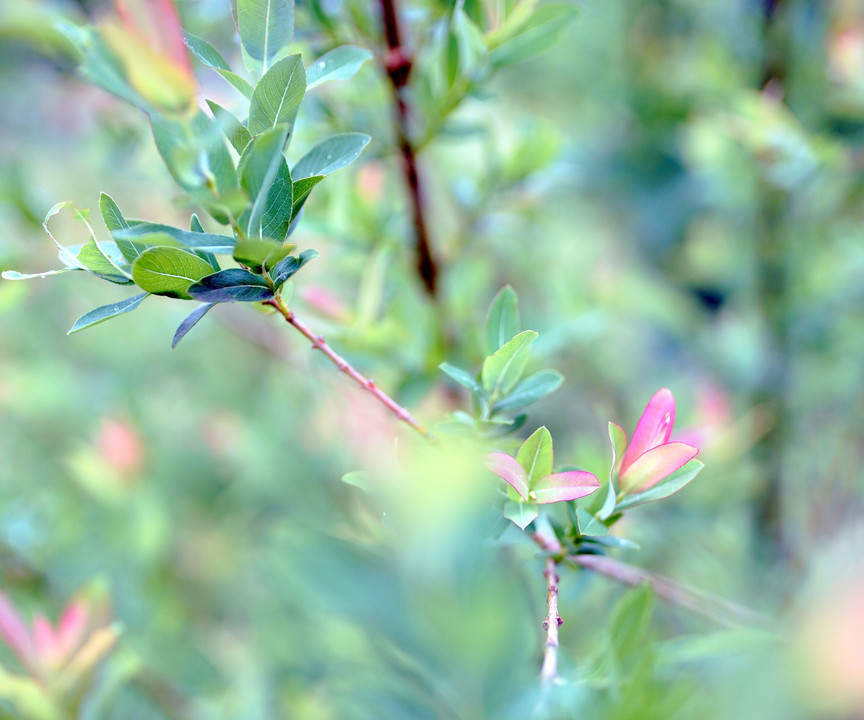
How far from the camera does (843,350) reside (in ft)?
2.84

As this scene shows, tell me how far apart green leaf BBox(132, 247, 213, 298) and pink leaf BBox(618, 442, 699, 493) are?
8.0 inches

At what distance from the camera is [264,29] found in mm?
290

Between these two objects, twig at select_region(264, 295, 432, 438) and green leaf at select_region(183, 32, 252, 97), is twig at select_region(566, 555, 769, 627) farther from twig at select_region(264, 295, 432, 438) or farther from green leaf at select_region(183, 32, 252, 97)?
green leaf at select_region(183, 32, 252, 97)

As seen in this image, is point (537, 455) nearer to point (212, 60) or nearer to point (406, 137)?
point (212, 60)

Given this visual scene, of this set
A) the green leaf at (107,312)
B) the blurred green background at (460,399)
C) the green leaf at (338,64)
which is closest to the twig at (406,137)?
the blurred green background at (460,399)

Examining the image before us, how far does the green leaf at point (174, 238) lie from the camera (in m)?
0.26

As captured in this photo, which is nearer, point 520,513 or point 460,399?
point 520,513

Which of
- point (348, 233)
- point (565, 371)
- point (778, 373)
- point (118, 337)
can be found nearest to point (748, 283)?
point (778, 373)

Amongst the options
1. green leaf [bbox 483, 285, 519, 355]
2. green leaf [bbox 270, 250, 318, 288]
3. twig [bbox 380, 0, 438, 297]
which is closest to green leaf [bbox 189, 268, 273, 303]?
green leaf [bbox 270, 250, 318, 288]

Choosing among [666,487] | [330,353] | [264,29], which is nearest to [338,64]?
[264,29]

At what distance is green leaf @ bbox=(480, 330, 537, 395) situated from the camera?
0.98ft

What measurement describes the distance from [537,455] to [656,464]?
51 mm

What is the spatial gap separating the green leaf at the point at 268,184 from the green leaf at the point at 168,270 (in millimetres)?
27

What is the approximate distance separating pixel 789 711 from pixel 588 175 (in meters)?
1.29
